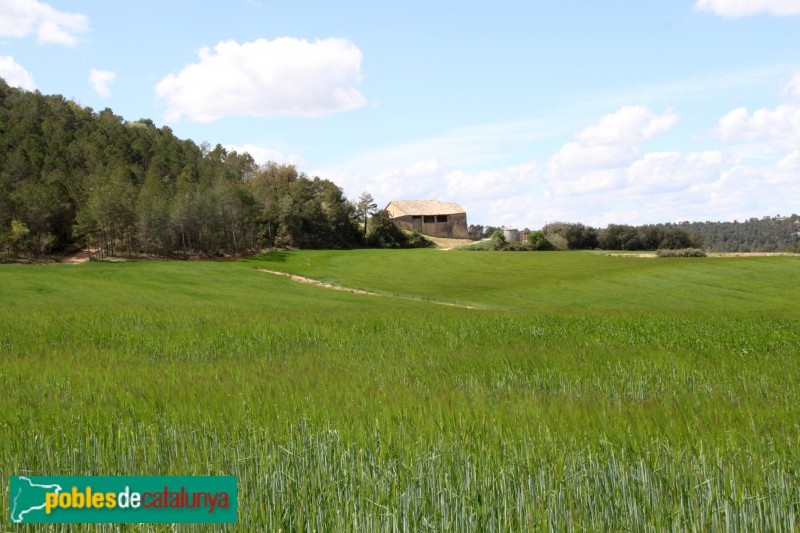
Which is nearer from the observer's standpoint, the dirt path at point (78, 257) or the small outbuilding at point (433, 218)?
the dirt path at point (78, 257)

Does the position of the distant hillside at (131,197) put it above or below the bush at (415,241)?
above

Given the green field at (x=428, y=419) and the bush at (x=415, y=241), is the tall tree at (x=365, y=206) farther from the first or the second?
the green field at (x=428, y=419)

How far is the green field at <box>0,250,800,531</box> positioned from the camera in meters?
4.29

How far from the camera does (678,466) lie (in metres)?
4.81

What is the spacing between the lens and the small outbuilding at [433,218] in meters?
148

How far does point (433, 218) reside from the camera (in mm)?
149500

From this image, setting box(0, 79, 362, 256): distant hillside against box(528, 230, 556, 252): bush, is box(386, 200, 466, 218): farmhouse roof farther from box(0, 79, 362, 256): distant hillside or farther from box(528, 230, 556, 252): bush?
box(528, 230, 556, 252): bush

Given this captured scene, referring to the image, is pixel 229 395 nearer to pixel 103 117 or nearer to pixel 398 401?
pixel 398 401

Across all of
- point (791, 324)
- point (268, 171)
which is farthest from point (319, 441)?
point (268, 171)

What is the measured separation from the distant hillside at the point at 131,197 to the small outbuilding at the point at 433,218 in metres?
27.2

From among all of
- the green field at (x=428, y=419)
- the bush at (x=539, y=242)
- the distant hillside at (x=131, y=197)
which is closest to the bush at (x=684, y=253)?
the bush at (x=539, y=242)

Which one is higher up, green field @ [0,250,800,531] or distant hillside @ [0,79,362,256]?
distant hillside @ [0,79,362,256]

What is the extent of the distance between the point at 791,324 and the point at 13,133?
139 metres

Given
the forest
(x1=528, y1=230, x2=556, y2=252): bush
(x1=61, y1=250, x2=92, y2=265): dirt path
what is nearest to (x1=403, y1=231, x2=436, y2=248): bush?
the forest
